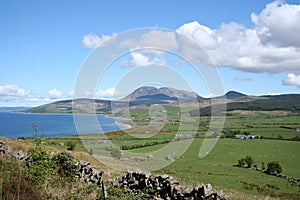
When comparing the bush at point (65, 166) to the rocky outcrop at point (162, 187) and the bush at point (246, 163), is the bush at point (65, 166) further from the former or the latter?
the bush at point (246, 163)

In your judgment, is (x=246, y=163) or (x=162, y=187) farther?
(x=246, y=163)

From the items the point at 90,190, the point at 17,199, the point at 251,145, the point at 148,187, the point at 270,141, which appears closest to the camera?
the point at 17,199

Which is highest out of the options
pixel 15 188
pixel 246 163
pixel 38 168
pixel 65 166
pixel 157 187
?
pixel 38 168

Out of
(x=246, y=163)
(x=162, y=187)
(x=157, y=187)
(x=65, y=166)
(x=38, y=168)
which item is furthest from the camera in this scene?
(x=246, y=163)

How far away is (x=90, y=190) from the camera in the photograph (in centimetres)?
1298

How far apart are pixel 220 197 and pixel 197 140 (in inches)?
3731

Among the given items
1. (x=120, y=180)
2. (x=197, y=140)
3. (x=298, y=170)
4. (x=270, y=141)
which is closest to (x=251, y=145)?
A: (x=270, y=141)

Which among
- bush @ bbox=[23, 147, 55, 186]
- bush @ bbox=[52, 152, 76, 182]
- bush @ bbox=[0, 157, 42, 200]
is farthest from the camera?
bush @ bbox=[52, 152, 76, 182]

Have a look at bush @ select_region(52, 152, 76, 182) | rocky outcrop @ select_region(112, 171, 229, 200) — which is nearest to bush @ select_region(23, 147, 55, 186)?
bush @ select_region(52, 152, 76, 182)

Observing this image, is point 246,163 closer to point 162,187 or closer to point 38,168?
point 162,187

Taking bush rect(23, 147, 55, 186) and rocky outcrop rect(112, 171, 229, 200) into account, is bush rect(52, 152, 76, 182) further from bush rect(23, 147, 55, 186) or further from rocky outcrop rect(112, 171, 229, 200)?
bush rect(23, 147, 55, 186)

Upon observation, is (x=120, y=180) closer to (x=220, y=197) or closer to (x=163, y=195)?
(x=163, y=195)

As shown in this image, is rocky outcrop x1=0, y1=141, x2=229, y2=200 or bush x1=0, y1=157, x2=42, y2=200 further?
rocky outcrop x1=0, y1=141, x2=229, y2=200

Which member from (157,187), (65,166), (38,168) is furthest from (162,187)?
(65,166)
